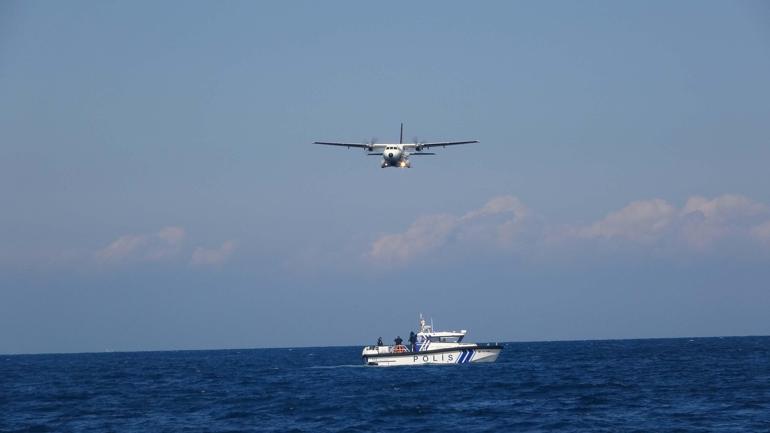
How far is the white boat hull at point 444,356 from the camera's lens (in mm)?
92875

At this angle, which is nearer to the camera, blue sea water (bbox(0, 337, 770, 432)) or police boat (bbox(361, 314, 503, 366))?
blue sea water (bbox(0, 337, 770, 432))

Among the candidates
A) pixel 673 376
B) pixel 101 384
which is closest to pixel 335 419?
pixel 673 376

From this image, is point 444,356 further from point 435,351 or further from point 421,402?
point 421,402

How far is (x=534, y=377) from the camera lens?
277 ft

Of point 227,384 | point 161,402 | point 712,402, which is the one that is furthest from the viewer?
point 227,384

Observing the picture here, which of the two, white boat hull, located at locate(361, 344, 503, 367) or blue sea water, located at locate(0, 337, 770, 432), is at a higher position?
white boat hull, located at locate(361, 344, 503, 367)

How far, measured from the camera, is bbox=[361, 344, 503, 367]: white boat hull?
305ft

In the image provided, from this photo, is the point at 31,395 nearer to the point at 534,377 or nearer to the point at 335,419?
the point at 335,419

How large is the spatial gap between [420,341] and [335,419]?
37779 mm

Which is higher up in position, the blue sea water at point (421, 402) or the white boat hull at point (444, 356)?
the white boat hull at point (444, 356)

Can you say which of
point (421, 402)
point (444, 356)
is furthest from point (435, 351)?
point (421, 402)

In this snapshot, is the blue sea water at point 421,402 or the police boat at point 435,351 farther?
the police boat at point 435,351

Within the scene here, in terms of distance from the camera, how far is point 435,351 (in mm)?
92750

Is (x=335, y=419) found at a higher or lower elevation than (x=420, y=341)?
lower
